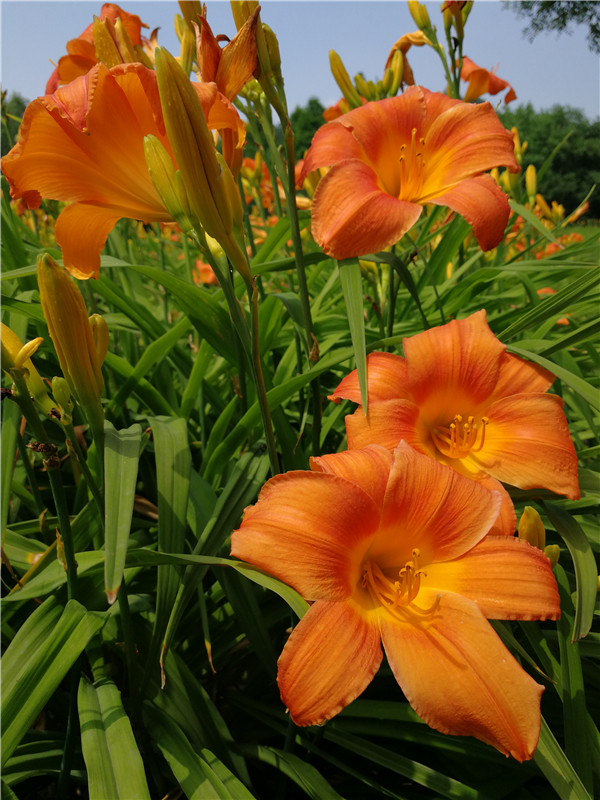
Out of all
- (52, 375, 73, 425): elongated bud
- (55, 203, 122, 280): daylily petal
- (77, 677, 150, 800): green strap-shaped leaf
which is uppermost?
(55, 203, 122, 280): daylily petal

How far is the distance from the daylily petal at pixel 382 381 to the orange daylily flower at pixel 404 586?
0.41 ft

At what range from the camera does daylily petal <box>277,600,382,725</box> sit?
19.8 inches

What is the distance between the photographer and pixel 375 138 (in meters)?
0.93

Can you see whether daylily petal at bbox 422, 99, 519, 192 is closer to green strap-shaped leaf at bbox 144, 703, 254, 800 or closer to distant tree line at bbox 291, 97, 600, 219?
green strap-shaped leaf at bbox 144, 703, 254, 800

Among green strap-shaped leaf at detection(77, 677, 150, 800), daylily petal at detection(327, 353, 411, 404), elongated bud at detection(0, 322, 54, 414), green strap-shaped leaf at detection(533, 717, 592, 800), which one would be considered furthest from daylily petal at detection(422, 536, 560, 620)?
elongated bud at detection(0, 322, 54, 414)

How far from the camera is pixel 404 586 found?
0.61 m

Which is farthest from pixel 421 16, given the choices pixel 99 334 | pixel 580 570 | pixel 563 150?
pixel 563 150

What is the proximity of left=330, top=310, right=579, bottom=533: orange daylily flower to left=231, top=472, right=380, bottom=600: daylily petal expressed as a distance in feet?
0.51

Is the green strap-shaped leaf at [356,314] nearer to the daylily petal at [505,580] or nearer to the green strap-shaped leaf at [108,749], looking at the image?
the daylily petal at [505,580]

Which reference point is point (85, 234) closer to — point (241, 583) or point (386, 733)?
point (241, 583)

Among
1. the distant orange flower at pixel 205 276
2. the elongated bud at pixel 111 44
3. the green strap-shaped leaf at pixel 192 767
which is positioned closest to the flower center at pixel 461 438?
the green strap-shaped leaf at pixel 192 767

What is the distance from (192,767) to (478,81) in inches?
63.0

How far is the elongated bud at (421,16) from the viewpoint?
1315 mm

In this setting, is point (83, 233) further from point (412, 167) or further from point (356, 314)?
point (412, 167)
